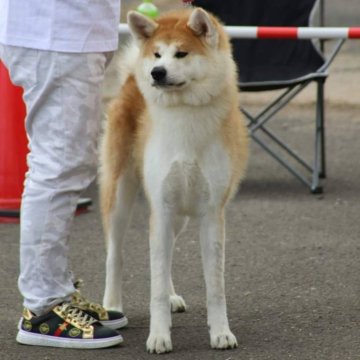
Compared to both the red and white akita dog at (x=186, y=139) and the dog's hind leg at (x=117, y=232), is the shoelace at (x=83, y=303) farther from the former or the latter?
the red and white akita dog at (x=186, y=139)

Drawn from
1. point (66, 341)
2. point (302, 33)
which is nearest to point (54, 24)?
point (66, 341)

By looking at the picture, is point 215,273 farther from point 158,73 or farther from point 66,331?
point 158,73

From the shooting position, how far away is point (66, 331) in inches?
169

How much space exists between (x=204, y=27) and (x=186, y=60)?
0.51 feet

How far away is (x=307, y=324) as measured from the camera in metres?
4.55

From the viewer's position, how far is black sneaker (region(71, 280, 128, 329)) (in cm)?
436

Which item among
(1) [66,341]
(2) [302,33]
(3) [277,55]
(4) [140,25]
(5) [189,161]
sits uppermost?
(4) [140,25]

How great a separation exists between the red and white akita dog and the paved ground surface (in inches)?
9.1

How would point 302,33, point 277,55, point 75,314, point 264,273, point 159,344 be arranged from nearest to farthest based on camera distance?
point 159,344, point 75,314, point 264,273, point 302,33, point 277,55

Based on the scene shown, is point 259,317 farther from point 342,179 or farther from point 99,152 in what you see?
point 342,179

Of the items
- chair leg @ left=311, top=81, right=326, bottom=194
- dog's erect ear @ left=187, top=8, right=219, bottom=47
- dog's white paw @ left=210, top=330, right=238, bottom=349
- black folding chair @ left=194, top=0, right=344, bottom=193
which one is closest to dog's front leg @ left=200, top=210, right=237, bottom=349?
dog's white paw @ left=210, top=330, right=238, bottom=349

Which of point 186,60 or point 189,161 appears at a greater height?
point 186,60

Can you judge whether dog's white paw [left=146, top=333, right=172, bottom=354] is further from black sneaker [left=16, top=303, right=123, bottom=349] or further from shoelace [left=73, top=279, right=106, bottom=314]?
shoelace [left=73, top=279, right=106, bottom=314]

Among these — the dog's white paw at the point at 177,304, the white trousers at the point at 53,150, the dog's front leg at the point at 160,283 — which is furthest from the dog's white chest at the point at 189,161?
the dog's white paw at the point at 177,304
